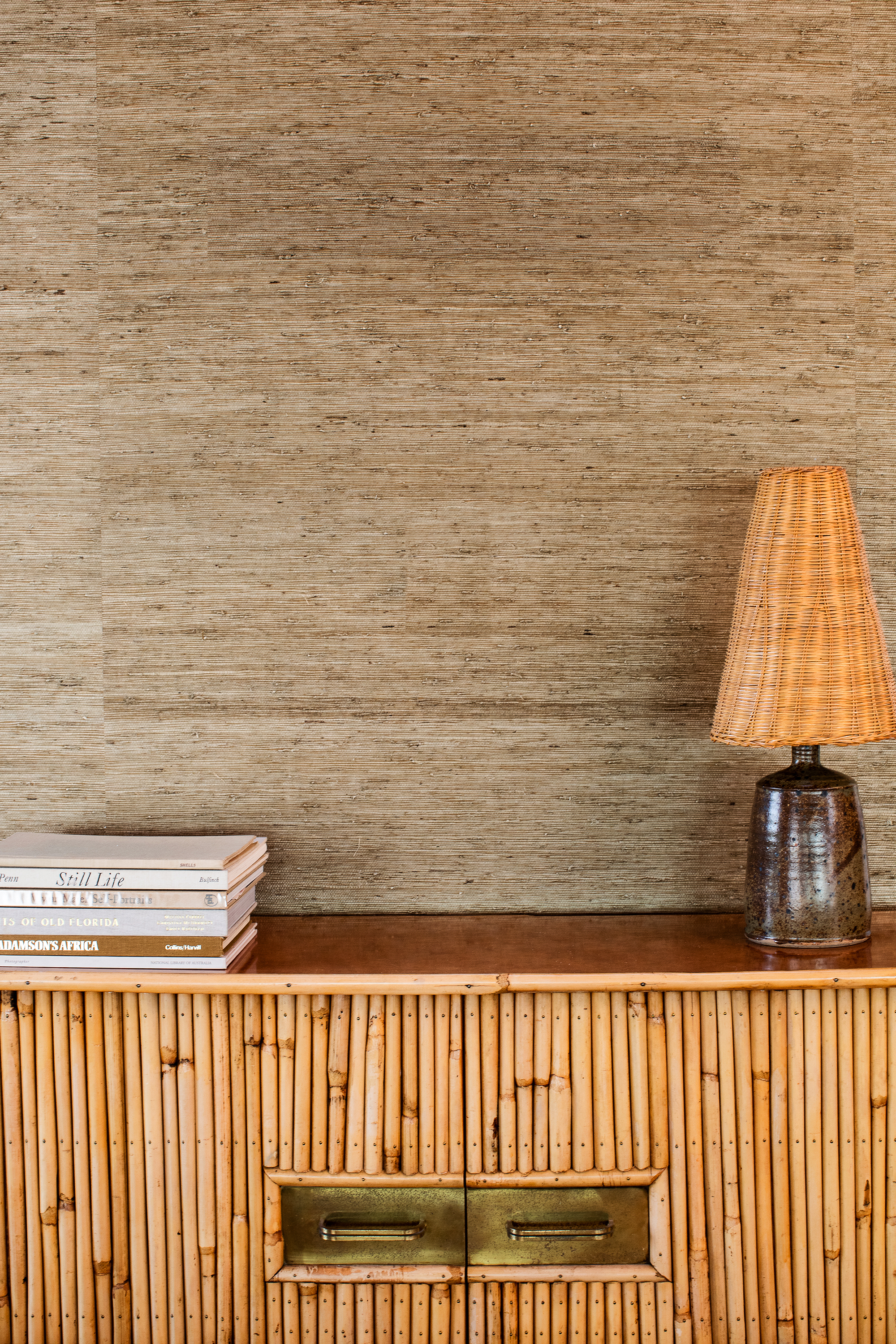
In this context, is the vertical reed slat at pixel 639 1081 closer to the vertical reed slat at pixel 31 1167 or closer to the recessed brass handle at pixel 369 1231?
the recessed brass handle at pixel 369 1231

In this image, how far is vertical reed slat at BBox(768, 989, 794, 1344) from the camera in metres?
1.23

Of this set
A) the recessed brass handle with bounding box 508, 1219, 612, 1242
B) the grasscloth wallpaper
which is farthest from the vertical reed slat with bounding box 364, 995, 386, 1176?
the grasscloth wallpaper

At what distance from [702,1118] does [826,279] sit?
140cm

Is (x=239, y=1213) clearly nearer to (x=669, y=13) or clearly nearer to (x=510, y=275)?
(x=510, y=275)

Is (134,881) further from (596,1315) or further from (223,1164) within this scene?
(596,1315)

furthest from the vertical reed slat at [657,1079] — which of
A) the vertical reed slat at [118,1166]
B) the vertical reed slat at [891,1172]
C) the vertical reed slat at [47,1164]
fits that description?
the vertical reed slat at [47,1164]

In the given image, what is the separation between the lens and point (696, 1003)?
123 centimetres

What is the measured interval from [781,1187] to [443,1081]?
0.51m

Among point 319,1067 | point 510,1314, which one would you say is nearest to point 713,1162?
point 510,1314

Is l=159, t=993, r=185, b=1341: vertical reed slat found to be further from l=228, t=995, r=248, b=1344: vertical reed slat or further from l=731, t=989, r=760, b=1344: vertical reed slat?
l=731, t=989, r=760, b=1344: vertical reed slat

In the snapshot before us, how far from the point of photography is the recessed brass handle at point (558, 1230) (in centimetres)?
121

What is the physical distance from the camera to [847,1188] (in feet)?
4.04

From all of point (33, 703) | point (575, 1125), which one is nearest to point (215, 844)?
point (33, 703)

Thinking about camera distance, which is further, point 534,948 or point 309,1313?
point 534,948
